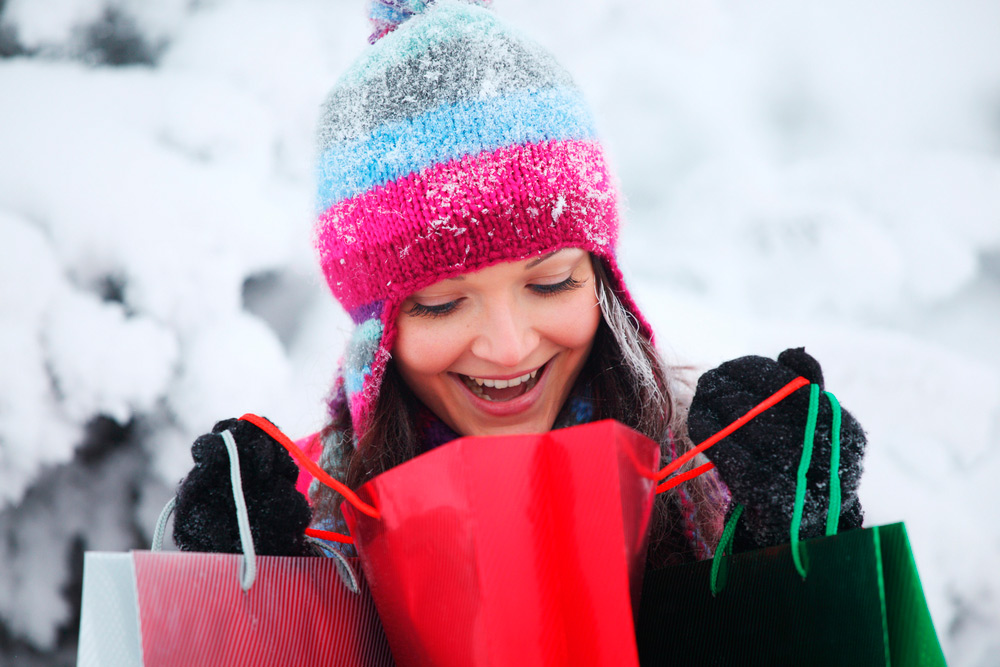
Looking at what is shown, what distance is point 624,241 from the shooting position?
4.00 feet

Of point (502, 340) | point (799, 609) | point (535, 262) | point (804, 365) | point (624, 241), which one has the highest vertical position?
point (624, 241)

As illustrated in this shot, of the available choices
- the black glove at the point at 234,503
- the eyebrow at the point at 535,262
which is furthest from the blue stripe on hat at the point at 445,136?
the black glove at the point at 234,503

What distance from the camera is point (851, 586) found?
64 centimetres

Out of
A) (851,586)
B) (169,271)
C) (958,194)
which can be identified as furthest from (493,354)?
(958,194)

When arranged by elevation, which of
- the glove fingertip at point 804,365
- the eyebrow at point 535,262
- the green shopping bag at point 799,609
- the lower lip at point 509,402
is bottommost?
the green shopping bag at point 799,609

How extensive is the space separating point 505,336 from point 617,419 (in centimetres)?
33

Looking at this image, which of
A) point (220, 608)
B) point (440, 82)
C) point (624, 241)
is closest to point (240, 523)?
point (220, 608)

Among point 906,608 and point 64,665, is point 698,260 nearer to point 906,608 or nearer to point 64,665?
point 906,608

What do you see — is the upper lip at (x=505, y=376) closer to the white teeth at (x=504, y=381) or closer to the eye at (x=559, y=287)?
the white teeth at (x=504, y=381)

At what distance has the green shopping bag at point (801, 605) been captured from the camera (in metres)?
0.61

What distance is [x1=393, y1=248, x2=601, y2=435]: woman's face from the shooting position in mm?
980

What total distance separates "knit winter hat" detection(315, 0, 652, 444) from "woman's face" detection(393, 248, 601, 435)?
0.03 metres

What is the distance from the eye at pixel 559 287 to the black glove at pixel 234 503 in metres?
0.44

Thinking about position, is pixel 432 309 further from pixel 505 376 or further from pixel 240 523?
pixel 240 523
